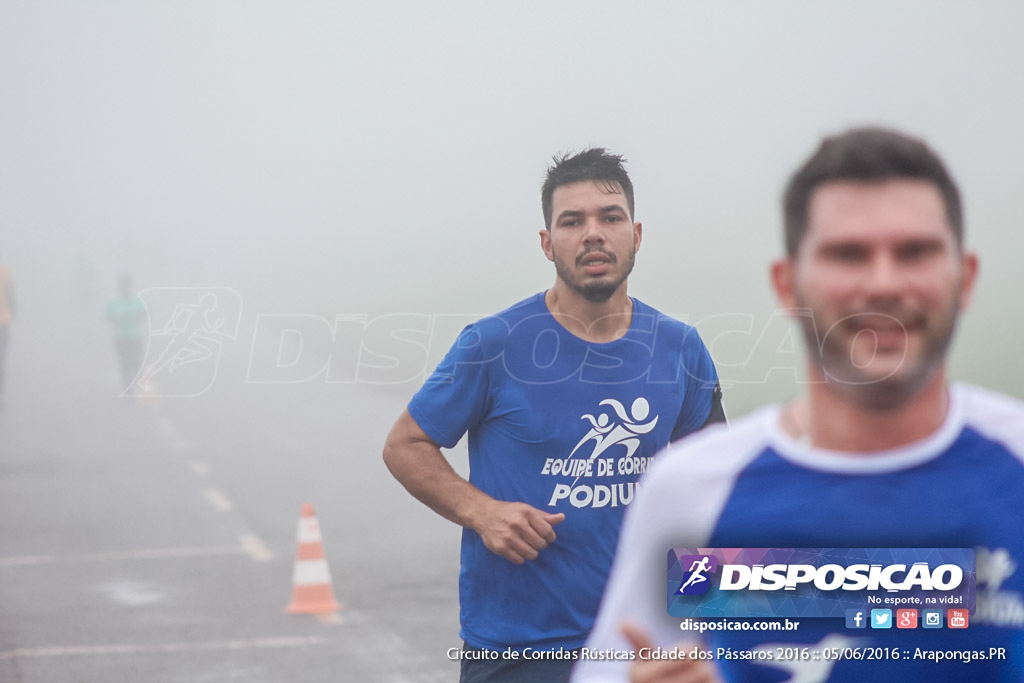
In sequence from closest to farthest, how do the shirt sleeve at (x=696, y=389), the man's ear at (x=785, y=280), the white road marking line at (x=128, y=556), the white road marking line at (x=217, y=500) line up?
the man's ear at (x=785, y=280), the shirt sleeve at (x=696, y=389), the white road marking line at (x=128, y=556), the white road marking line at (x=217, y=500)

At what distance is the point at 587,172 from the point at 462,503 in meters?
0.88

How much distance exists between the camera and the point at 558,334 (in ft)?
11.1

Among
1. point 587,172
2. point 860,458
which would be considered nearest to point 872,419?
point 860,458

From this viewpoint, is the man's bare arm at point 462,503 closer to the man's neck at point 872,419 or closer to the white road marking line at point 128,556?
the man's neck at point 872,419

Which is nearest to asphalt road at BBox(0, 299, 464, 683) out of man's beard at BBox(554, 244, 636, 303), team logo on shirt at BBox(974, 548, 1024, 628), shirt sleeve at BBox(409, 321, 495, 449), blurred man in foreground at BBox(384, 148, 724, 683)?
blurred man in foreground at BBox(384, 148, 724, 683)

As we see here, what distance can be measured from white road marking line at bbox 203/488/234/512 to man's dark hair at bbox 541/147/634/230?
6.23 metres

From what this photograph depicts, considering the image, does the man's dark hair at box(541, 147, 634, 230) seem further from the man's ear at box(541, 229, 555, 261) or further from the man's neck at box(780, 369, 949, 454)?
the man's neck at box(780, 369, 949, 454)

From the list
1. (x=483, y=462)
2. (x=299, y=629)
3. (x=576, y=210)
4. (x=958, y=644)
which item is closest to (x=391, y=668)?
(x=299, y=629)

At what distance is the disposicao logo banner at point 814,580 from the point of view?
1.86 meters

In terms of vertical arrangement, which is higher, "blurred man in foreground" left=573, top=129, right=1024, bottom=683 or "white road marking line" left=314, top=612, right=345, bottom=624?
"blurred man in foreground" left=573, top=129, right=1024, bottom=683

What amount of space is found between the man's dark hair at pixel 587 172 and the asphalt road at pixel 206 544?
2706 mm

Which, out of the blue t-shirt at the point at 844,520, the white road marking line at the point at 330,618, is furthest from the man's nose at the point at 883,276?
the white road marking line at the point at 330,618

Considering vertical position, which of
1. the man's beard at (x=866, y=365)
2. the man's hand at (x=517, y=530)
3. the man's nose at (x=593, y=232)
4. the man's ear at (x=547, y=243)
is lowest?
the man's hand at (x=517, y=530)

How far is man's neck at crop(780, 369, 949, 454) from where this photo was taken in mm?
1723
